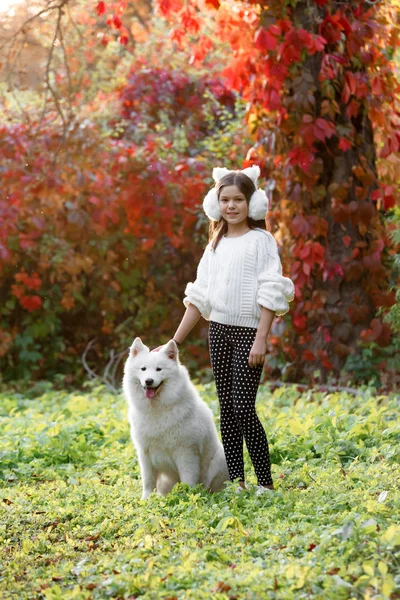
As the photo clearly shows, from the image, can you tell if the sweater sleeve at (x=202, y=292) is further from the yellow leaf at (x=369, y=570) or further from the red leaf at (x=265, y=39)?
the red leaf at (x=265, y=39)

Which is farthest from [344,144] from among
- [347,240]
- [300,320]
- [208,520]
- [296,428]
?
[208,520]

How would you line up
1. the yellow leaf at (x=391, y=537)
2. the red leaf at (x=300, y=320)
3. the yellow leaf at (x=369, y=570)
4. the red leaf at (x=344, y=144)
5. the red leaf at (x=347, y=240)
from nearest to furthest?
the yellow leaf at (x=369, y=570) < the yellow leaf at (x=391, y=537) < the red leaf at (x=344, y=144) < the red leaf at (x=347, y=240) < the red leaf at (x=300, y=320)

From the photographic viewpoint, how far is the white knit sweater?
450 centimetres

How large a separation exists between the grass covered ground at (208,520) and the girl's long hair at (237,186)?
56.2 inches

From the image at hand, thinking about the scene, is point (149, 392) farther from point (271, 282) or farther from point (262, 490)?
point (271, 282)

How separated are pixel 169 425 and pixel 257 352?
0.70 meters

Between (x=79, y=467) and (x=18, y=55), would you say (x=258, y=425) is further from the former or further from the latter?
(x=18, y=55)

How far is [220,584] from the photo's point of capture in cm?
317

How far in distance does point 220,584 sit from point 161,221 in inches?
303

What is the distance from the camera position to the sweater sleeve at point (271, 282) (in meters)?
4.47

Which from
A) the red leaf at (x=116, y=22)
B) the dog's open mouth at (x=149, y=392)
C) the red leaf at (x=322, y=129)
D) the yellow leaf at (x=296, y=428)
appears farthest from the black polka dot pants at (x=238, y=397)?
the red leaf at (x=116, y=22)

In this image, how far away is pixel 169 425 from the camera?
15.5 feet

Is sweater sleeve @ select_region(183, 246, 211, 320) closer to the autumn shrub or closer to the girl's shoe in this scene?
the girl's shoe

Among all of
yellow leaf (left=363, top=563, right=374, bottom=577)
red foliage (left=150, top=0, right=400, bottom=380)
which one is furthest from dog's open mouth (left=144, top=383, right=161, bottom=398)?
red foliage (left=150, top=0, right=400, bottom=380)
